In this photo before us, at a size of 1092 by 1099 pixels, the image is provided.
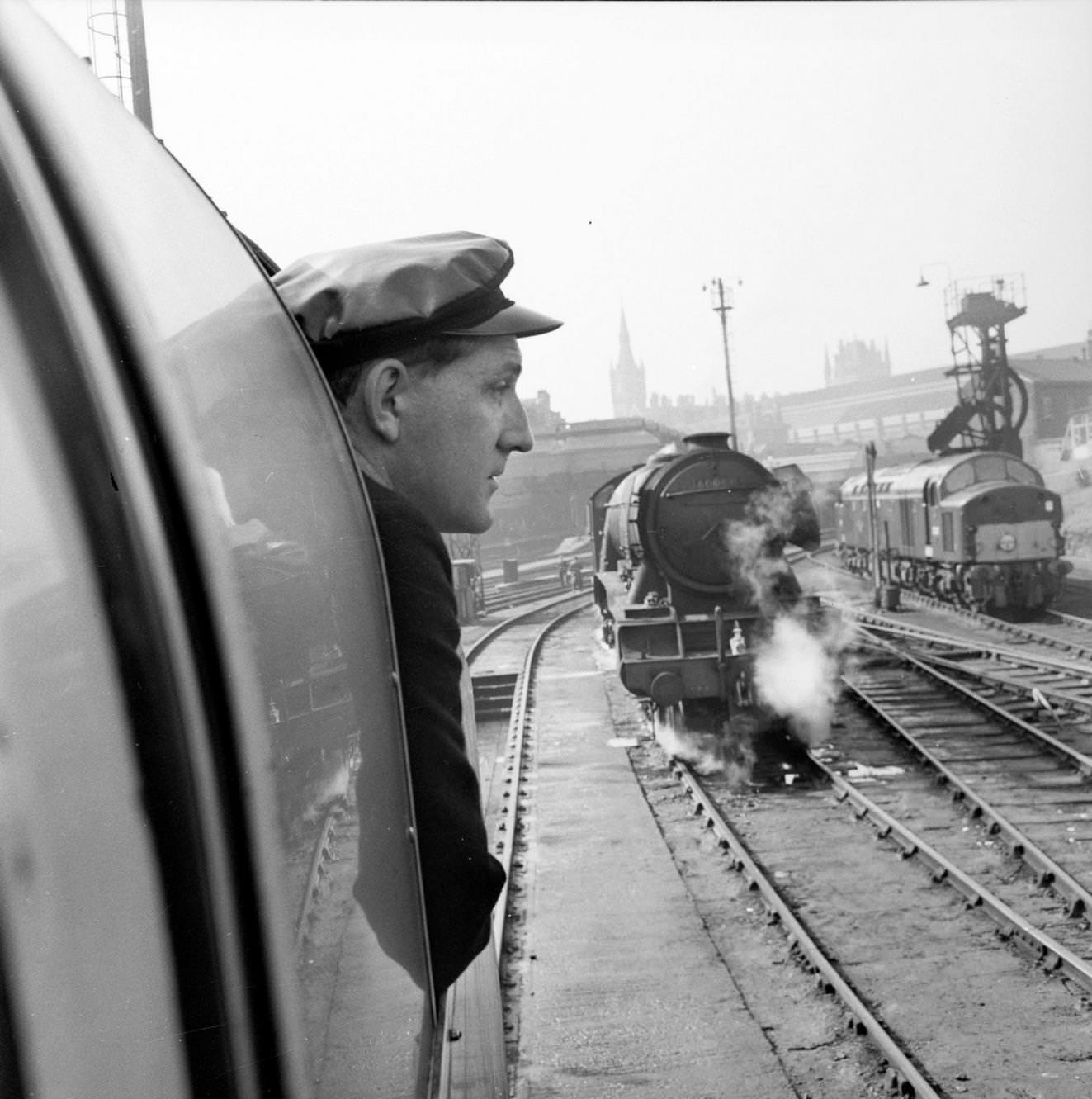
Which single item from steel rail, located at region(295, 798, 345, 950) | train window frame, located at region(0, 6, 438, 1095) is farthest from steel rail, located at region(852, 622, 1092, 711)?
train window frame, located at region(0, 6, 438, 1095)

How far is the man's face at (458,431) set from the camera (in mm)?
1326

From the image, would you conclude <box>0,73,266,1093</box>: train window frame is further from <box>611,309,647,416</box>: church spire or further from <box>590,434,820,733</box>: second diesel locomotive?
<box>611,309,647,416</box>: church spire

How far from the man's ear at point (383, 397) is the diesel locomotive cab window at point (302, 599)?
15 centimetres

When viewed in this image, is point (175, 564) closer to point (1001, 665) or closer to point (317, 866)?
point (317, 866)

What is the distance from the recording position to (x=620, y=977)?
6695 millimetres

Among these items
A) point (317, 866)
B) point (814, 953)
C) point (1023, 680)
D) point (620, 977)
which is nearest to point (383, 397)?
point (317, 866)

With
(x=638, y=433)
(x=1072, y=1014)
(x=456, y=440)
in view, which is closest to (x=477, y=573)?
(x=638, y=433)

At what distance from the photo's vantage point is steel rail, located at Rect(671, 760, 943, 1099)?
202 inches

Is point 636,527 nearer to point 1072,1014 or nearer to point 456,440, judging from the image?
point 1072,1014

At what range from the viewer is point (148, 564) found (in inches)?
27.2

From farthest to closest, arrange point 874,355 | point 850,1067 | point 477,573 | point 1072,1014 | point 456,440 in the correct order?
1. point 874,355
2. point 477,573
3. point 1072,1014
4. point 850,1067
5. point 456,440

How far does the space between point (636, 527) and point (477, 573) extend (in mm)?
18986

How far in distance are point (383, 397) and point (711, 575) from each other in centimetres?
1106

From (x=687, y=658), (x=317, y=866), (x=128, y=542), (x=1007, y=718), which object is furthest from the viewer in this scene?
(x=1007, y=718)
